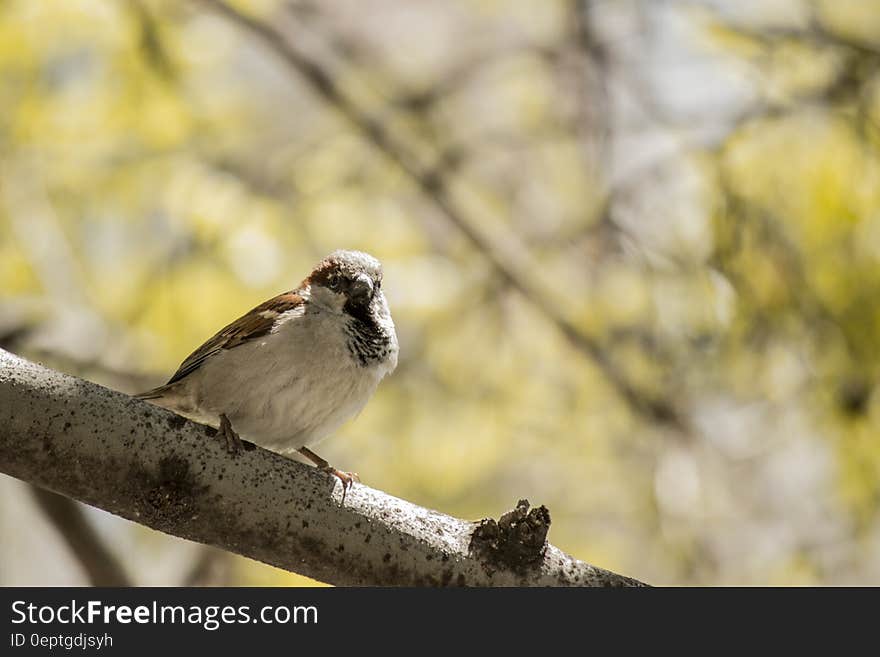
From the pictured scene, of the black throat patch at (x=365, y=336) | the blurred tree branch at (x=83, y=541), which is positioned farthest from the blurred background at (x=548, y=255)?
the black throat patch at (x=365, y=336)

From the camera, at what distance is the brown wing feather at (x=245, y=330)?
325cm

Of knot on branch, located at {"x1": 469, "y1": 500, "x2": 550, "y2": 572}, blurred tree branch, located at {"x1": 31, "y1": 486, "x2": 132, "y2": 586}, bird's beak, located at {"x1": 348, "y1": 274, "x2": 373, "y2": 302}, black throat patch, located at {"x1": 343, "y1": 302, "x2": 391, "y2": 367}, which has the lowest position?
knot on branch, located at {"x1": 469, "y1": 500, "x2": 550, "y2": 572}

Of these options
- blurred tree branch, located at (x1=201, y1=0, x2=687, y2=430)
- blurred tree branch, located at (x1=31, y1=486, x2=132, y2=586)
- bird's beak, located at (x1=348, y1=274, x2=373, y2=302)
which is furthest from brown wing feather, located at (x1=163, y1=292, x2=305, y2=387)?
blurred tree branch, located at (x1=201, y1=0, x2=687, y2=430)

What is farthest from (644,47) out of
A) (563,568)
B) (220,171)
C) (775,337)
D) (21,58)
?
(563,568)

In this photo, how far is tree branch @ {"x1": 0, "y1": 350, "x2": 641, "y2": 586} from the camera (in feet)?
7.04

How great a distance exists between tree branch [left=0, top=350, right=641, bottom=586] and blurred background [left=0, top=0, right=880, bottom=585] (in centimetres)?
189

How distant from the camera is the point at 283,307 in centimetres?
330

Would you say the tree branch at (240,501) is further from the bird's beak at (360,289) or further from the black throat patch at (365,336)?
the bird's beak at (360,289)

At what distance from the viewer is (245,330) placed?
3.27 metres

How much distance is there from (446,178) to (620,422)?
185 centimetres

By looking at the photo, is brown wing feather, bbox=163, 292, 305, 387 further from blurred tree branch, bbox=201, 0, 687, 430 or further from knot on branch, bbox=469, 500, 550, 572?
blurred tree branch, bbox=201, 0, 687, 430

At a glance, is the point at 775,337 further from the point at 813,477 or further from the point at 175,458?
the point at 175,458

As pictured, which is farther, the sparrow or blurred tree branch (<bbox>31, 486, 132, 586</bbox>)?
blurred tree branch (<bbox>31, 486, 132, 586</bbox>)

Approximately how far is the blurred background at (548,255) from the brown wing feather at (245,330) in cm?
87
